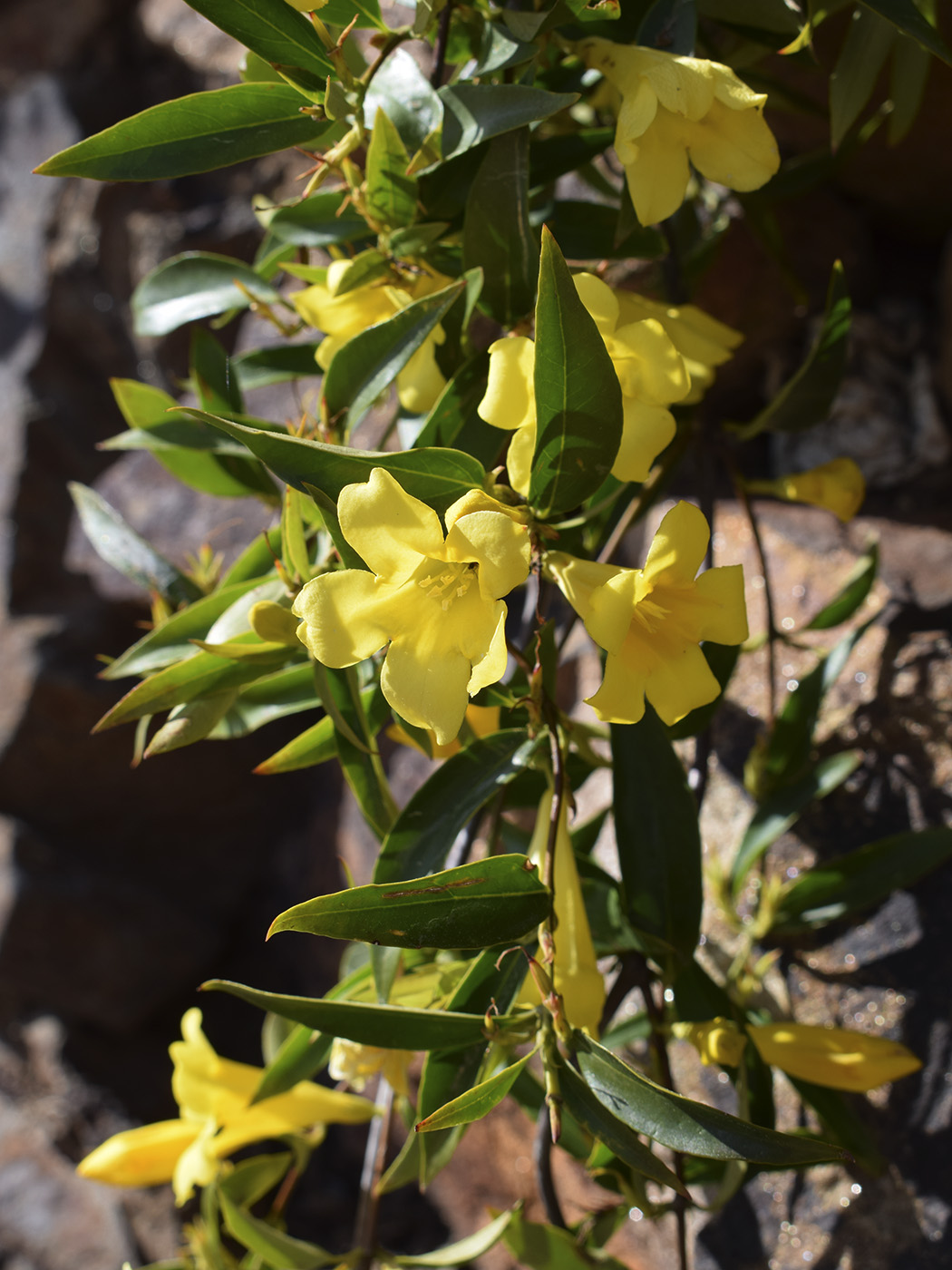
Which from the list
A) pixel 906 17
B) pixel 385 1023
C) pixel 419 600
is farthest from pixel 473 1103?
pixel 906 17

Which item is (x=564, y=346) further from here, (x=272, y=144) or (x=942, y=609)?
(x=942, y=609)

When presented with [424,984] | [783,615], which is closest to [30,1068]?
[424,984]

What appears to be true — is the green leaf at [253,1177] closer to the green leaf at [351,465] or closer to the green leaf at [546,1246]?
the green leaf at [546,1246]

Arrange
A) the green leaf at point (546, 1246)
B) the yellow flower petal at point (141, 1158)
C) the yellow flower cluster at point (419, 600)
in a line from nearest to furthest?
the yellow flower cluster at point (419, 600) < the green leaf at point (546, 1246) < the yellow flower petal at point (141, 1158)

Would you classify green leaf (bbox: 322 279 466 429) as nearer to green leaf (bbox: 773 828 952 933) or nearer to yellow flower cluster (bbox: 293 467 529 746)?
yellow flower cluster (bbox: 293 467 529 746)

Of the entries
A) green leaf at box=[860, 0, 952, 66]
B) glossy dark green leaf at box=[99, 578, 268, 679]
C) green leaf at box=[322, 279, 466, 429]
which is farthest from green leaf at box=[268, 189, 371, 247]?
green leaf at box=[860, 0, 952, 66]

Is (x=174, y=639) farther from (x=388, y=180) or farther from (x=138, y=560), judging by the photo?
(x=388, y=180)

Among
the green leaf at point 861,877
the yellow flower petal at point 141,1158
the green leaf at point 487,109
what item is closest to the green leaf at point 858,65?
the green leaf at point 487,109
